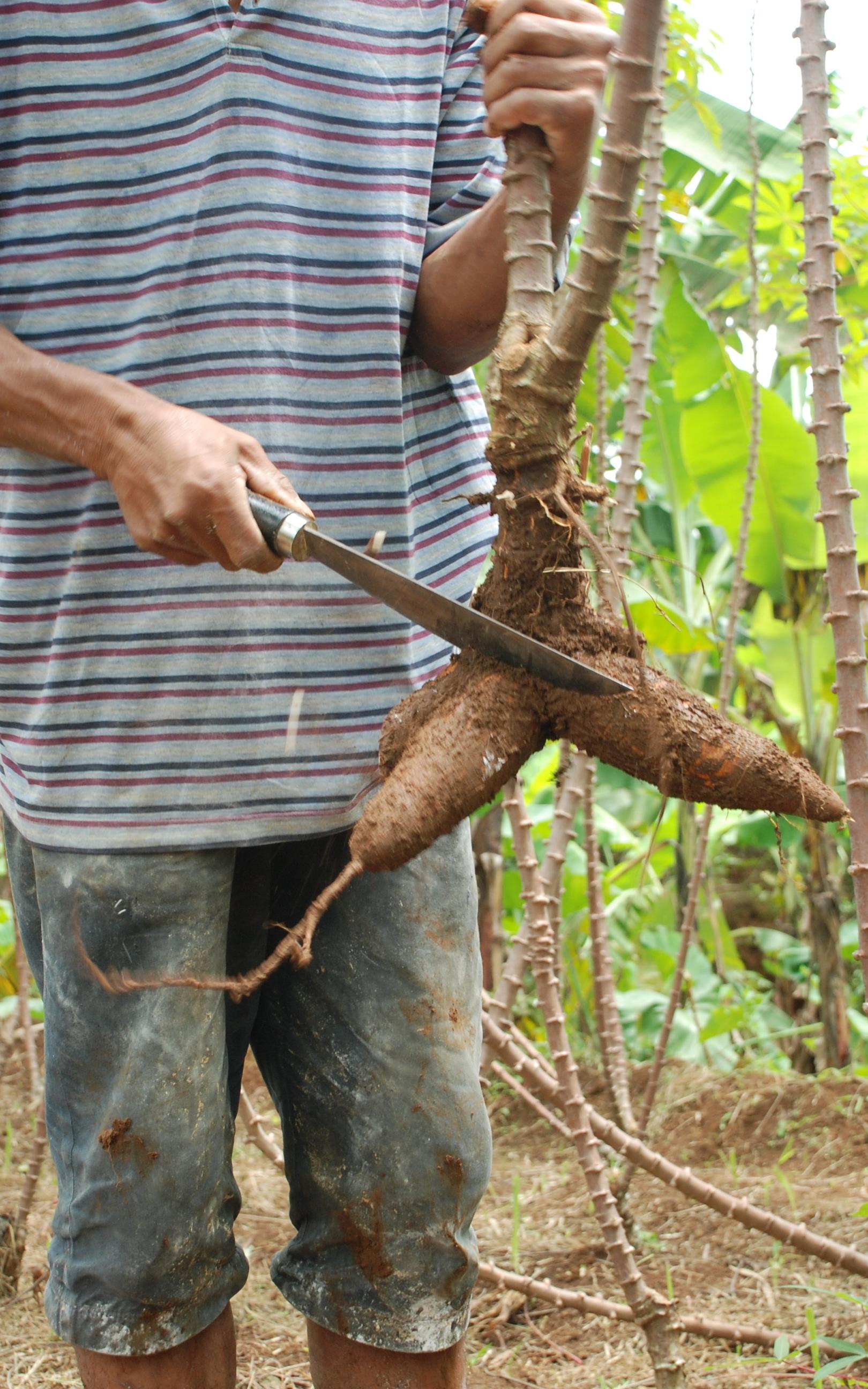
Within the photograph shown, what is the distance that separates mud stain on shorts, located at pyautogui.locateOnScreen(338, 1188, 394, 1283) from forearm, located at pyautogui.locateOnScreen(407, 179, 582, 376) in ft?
2.87

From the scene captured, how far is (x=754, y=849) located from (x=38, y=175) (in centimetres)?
424

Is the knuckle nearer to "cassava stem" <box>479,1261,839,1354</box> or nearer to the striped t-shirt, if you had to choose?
the striped t-shirt

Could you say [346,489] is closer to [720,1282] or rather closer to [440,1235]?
[440,1235]

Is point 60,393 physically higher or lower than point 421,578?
higher

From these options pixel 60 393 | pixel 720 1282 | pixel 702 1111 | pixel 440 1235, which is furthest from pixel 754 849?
pixel 60 393

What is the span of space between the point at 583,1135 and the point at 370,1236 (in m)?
0.42

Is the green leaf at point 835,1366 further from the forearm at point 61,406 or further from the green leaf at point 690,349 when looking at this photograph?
the green leaf at point 690,349

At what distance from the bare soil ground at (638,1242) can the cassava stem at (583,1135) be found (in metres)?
0.14

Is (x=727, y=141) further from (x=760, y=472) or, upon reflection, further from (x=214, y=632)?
(x=214, y=632)

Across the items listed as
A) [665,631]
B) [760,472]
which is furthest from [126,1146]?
[760,472]

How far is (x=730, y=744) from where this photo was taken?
105 cm

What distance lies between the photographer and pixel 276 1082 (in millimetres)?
1279

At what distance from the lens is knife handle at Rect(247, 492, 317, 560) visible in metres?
0.95

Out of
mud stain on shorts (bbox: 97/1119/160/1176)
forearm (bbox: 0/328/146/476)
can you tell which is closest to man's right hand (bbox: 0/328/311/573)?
forearm (bbox: 0/328/146/476)
